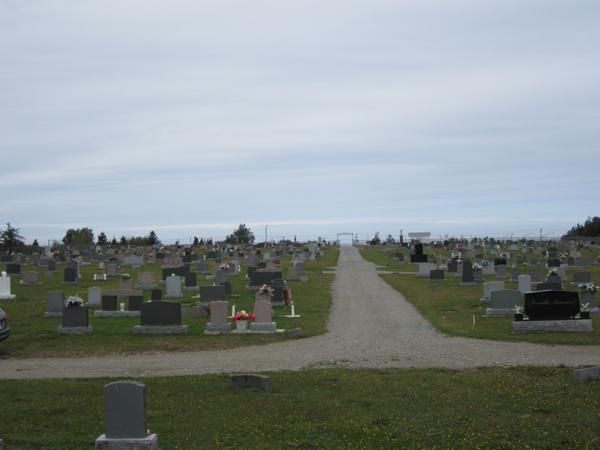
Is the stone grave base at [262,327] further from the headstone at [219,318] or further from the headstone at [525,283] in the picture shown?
the headstone at [525,283]

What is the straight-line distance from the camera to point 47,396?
35.2ft

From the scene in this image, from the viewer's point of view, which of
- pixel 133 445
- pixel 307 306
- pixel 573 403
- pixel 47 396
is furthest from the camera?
pixel 307 306

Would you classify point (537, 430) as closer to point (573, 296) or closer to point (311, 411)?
point (311, 411)

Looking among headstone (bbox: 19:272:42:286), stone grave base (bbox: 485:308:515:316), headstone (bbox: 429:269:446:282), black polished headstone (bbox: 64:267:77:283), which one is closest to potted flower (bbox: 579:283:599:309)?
stone grave base (bbox: 485:308:515:316)

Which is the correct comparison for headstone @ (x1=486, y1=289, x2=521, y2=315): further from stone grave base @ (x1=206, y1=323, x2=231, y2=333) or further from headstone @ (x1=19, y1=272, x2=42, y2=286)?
headstone @ (x1=19, y1=272, x2=42, y2=286)

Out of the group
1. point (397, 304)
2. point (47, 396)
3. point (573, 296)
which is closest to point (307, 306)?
point (397, 304)

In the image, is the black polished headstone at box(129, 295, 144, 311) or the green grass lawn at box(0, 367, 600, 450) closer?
the green grass lawn at box(0, 367, 600, 450)

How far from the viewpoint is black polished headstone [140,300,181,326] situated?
1841 cm

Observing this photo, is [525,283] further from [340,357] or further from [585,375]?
[585,375]

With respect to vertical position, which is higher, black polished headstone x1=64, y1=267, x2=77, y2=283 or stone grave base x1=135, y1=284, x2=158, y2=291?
black polished headstone x1=64, y1=267, x2=77, y2=283

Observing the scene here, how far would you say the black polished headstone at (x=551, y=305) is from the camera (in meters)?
17.8

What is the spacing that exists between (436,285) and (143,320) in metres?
18.1

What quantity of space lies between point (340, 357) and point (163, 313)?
247 inches

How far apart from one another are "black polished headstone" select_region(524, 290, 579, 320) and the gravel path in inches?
91.4
